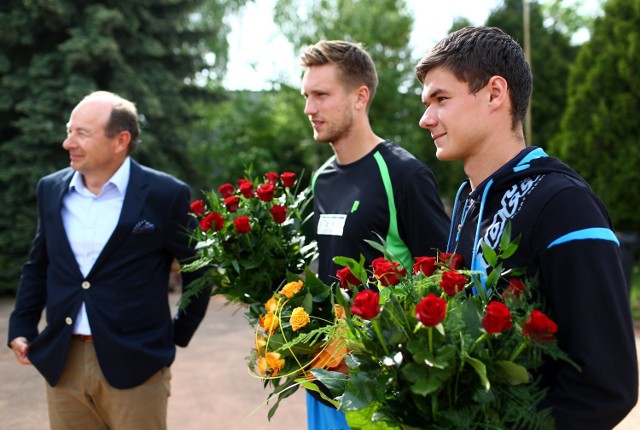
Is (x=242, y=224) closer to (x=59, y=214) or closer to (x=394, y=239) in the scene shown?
(x=394, y=239)

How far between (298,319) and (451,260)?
21.3 inches

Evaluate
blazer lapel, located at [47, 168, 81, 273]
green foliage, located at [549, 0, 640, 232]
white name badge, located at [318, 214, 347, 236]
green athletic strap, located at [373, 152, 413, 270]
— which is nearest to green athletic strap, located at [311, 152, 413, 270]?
green athletic strap, located at [373, 152, 413, 270]

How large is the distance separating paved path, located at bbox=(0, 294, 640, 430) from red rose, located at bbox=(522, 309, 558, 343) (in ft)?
11.1

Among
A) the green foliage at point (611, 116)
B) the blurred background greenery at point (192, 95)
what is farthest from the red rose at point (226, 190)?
the green foliage at point (611, 116)

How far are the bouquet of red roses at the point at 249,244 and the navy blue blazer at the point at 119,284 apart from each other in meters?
0.40

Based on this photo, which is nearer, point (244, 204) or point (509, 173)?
point (509, 173)

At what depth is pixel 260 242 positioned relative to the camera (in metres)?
2.88

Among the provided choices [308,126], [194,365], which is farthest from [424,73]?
[308,126]

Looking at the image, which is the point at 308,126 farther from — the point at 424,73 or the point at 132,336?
the point at 424,73

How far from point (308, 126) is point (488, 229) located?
14.7m

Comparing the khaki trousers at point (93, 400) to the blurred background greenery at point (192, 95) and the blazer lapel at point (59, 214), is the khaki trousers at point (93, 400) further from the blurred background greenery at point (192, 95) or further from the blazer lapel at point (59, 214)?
the blurred background greenery at point (192, 95)

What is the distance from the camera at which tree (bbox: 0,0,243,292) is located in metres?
11.5

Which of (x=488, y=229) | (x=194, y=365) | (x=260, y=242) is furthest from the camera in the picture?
(x=194, y=365)

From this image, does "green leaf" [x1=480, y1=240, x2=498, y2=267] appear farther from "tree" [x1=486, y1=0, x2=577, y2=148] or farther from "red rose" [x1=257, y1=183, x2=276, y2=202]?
"tree" [x1=486, y1=0, x2=577, y2=148]
